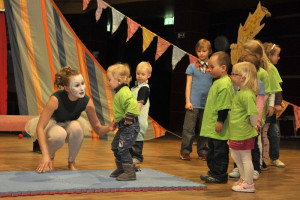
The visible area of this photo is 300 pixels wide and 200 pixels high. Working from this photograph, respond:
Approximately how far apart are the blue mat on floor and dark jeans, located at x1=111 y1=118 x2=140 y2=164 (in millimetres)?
175

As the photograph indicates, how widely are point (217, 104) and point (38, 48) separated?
10.8ft

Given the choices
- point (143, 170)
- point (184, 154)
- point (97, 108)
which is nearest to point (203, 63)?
point (184, 154)

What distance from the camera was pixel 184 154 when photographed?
5145 mm

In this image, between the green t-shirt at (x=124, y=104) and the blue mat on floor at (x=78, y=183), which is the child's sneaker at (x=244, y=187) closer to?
the blue mat on floor at (x=78, y=183)

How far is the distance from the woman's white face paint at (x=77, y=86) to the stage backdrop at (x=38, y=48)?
8.55 ft

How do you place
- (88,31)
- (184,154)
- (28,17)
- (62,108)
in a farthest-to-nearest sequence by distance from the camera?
1. (88,31)
2. (28,17)
3. (184,154)
4. (62,108)

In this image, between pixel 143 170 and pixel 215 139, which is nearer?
pixel 215 139

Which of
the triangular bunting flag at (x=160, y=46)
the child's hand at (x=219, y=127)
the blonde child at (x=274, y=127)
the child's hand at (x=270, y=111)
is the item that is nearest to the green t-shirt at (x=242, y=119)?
the child's hand at (x=219, y=127)

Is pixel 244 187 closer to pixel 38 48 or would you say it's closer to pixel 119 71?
pixel 119 71

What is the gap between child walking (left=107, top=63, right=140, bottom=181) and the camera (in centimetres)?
359

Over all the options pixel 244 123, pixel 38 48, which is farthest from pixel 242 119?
pixel 38 48

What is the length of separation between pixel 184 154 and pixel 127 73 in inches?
67.3

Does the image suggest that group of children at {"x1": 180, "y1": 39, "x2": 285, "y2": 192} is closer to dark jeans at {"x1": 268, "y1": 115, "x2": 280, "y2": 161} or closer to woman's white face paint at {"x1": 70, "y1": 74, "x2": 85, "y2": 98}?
dark jeans at {"x1": 268, "y1": 115, "x2": 280, "y2": 161}

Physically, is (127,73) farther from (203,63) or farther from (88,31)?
(88,31)
